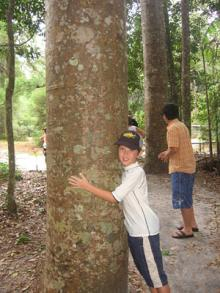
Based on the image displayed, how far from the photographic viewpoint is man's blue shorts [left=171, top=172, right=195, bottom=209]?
5.63m

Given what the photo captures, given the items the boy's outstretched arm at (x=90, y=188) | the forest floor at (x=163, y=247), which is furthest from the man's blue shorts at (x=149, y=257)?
the forest floor at (x=163, y=247)

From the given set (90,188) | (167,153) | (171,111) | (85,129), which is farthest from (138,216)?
(171,111)

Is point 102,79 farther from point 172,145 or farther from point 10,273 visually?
point 10,273

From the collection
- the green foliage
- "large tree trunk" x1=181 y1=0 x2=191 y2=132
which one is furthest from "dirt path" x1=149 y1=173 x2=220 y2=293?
the green foliage

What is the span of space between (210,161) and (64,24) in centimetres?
1047

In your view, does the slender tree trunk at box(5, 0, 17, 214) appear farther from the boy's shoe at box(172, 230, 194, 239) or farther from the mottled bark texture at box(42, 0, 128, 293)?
the mottled bark texture at box(42, 0, 128, 293)

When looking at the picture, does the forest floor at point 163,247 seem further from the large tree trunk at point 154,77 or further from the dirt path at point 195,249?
the large tree trunk at point 154,77

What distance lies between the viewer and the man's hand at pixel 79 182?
3117 mm

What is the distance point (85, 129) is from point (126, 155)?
0.43 metres

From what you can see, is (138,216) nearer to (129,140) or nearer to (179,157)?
(129,140)

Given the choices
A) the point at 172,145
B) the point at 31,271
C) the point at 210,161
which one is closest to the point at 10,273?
the point at 31,271

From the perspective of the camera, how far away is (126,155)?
330 centimetres

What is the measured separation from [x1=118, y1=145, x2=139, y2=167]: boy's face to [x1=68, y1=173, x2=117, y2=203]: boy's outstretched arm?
0.33 m

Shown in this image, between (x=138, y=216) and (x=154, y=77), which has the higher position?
(x=154, y=77)
